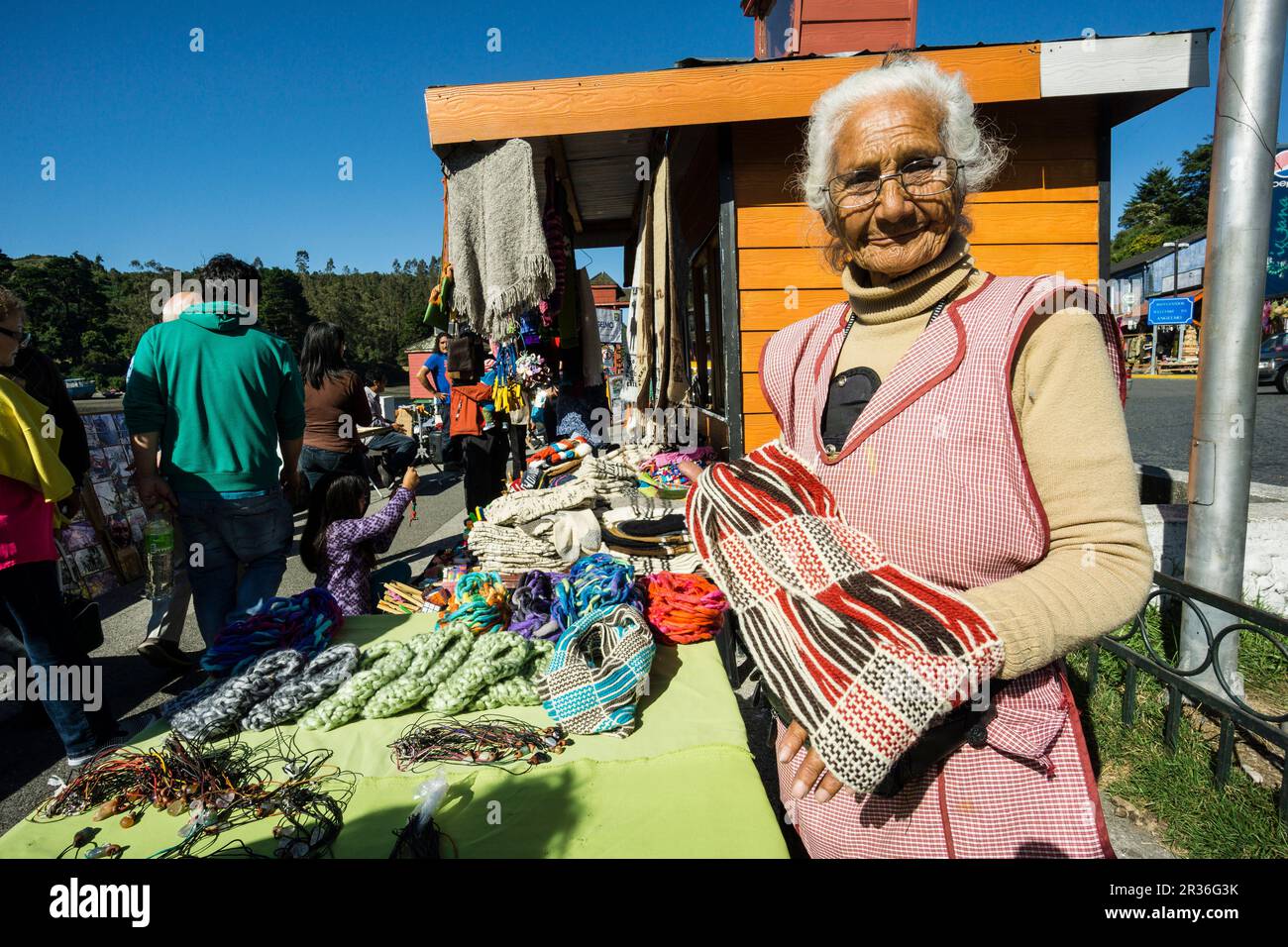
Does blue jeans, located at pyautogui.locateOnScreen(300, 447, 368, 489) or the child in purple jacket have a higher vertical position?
blue jeans, located at pyautogui.locateOnScreen(300, 447, 368, 489)

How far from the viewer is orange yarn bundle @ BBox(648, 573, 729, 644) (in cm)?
240

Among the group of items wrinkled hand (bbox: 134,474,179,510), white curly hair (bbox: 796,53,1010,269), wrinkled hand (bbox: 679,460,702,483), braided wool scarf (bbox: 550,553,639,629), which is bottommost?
braided wool scarf (bbox: 550,553,639,629)

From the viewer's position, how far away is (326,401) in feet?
16.3

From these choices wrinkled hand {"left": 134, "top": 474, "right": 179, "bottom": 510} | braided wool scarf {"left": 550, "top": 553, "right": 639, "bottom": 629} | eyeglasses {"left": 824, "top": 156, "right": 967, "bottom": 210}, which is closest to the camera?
eyeglasses {"left": 824, "top": 156, "right": 967, "bottom": 210}

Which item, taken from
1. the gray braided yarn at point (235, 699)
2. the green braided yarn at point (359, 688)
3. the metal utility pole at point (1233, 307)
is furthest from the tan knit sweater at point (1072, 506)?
the metal utility pole at point (1233, 307)

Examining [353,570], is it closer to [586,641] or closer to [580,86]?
[586,641]

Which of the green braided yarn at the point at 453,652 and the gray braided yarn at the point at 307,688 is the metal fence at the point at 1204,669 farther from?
the gray braided yarn at the point at 307,688

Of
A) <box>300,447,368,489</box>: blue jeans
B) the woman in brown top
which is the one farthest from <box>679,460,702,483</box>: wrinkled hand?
the woman in brown top

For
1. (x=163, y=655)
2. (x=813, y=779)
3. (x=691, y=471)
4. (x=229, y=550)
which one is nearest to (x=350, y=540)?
(x=229, y=550)

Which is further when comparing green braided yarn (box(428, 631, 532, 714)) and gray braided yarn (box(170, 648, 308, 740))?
green braided yarn (box(428, 631, 532, 714))

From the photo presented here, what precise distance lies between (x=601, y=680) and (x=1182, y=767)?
2.37 meters

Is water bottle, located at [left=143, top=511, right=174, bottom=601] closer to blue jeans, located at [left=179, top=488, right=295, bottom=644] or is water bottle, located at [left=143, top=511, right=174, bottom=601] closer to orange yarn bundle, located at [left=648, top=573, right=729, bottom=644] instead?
blue jeans, located at [left=179, top=488, right=295, bottom=644]

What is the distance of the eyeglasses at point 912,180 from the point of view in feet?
3.80

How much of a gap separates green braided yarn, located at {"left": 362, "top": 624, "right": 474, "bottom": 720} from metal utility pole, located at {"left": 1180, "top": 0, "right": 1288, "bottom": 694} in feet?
9.77
